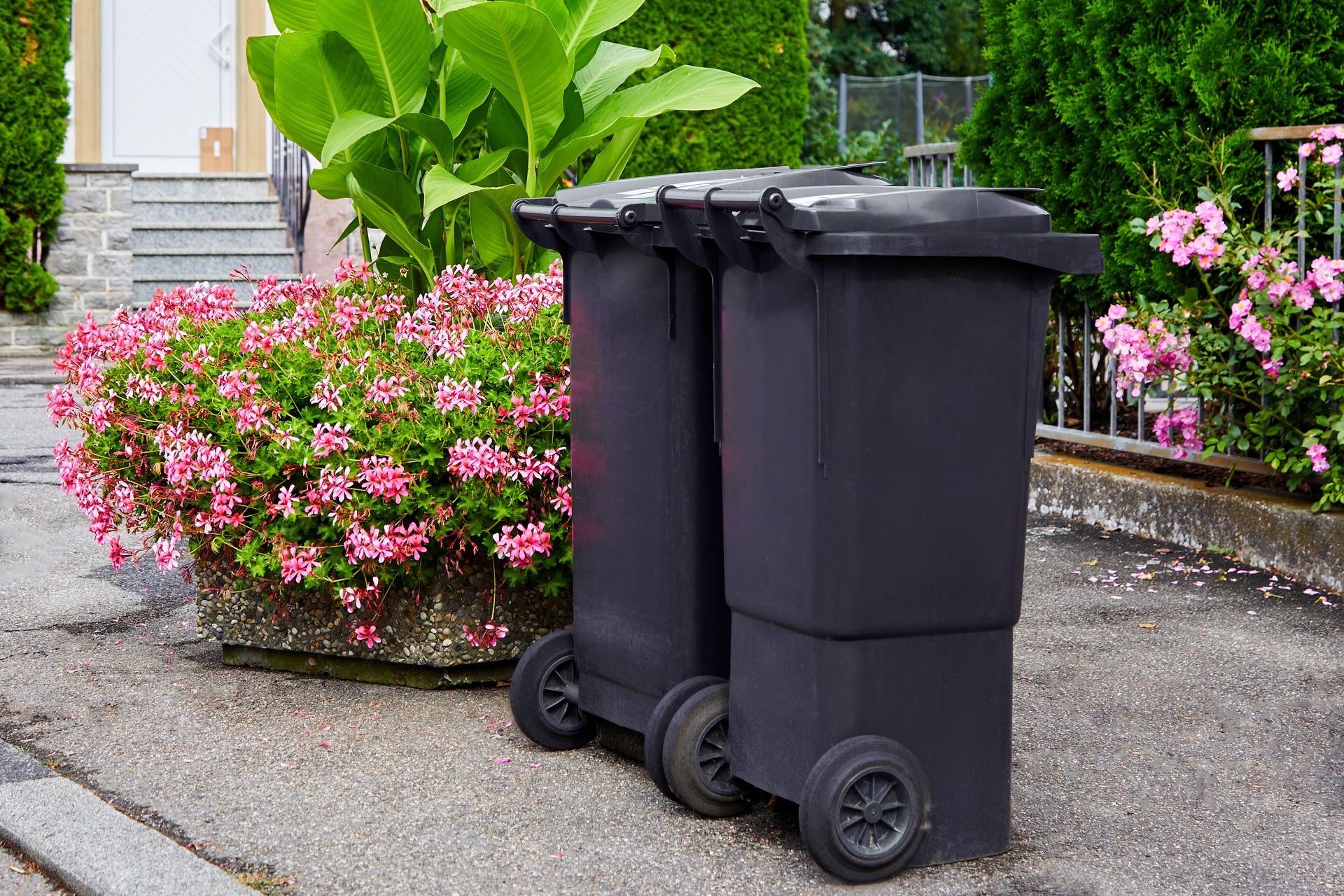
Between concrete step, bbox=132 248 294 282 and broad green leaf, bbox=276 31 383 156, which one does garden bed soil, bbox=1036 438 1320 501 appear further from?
concrete step, bbox=132 248 294 282

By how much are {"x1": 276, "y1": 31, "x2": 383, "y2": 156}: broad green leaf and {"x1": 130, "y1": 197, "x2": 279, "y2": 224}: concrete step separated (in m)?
8.41

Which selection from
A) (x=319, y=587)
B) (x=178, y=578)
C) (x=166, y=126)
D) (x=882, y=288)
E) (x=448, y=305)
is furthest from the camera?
(x=166, y=126)

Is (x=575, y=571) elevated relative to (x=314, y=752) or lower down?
elevated

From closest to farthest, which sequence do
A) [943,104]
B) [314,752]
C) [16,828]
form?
[16,828], [314,752], [943,104]

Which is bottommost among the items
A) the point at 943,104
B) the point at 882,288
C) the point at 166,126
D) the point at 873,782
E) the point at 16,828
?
the point at 16,828

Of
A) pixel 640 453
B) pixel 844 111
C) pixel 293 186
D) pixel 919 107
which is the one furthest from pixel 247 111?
pixel 919 107

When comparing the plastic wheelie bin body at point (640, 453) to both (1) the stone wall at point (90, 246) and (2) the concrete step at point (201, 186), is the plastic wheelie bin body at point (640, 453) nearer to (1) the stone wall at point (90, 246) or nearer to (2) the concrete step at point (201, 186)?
(1) the stone wall at point (90, 246)

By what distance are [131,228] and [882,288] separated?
34.3 feet

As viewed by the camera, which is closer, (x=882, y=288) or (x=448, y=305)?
(x=882, y=288)

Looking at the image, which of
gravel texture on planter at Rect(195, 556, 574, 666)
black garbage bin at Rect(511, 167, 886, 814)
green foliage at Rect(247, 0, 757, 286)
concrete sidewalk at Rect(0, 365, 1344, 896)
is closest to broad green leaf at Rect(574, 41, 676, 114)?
green foliage at Rect(247, 0, 757, 286)

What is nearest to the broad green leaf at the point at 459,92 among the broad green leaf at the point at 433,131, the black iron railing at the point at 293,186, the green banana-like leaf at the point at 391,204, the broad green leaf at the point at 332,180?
the broad green leaf at the point at 433,131

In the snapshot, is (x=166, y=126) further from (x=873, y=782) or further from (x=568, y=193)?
(x=873, y=782)

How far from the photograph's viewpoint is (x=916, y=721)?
2562 mm

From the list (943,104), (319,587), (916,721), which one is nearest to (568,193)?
(319,587)
